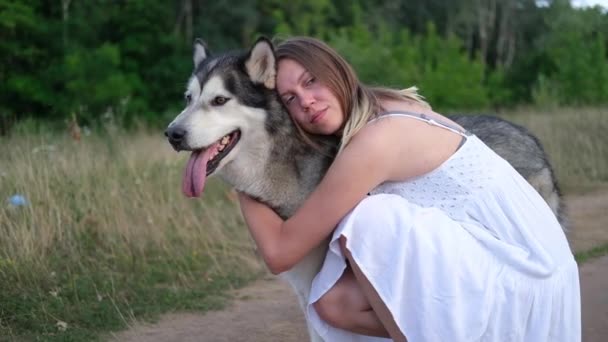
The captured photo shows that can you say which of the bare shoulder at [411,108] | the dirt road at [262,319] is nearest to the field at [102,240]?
the dirt road at [262,319]

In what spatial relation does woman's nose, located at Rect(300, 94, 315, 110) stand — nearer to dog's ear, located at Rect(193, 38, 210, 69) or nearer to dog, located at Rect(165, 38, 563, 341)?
dog, located at Rect(165, 38, 563, 341)

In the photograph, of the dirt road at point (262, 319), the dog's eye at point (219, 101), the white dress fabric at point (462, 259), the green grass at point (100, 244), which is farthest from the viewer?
the green grass at point (100, 244)

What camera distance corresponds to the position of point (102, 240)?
225 inches

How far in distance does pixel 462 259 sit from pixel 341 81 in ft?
2.96

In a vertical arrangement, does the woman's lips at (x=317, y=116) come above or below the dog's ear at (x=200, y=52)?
below

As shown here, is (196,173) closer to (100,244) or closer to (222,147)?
(222,147)

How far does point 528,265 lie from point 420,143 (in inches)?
25.1

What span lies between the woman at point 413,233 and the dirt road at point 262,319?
53.5 inches

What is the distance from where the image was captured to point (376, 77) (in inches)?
839

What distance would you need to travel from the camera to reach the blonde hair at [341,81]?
3.05m

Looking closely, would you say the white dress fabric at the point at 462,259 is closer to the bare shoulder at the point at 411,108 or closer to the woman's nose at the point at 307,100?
the bare shoulder at the point at 411,108

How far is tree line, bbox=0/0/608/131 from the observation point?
20.6 metres

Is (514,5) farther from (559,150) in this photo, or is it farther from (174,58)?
(559,150)

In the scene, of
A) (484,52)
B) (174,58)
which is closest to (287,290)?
(174,58)
